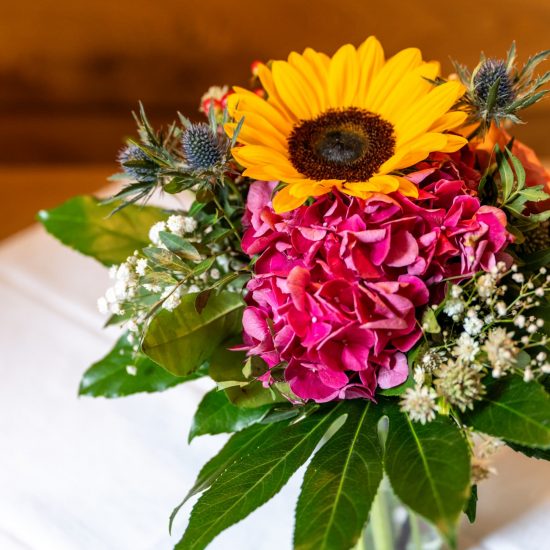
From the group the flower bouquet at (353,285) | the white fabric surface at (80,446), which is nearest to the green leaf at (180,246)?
the flower bouquet at (353,285)

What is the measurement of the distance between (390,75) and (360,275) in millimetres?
207

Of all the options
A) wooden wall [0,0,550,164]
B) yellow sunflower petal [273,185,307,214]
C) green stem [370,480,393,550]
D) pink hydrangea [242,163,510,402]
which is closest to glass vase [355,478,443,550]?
green stem [370,480,393,550]

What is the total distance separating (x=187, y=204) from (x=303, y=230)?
0.73m

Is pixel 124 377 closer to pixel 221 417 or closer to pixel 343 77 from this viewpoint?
pixel 221 417

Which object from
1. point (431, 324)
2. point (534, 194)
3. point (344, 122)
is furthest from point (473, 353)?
point (344, 122)

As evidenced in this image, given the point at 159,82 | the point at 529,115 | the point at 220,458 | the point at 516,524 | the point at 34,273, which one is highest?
the point at 159,82

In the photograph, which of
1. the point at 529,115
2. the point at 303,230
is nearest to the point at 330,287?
the point at 303,230

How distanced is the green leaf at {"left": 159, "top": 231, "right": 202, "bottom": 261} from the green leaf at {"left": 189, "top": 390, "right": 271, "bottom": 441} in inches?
5.6

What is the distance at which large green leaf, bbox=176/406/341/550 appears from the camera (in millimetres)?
549

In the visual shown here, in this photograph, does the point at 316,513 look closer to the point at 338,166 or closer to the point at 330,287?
the point at 330,287

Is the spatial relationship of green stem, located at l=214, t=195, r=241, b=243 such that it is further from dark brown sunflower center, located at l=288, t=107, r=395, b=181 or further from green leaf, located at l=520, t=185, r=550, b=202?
green leaf, located at l=520, t=185, r=550, b=202

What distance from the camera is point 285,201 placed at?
56 centimetres

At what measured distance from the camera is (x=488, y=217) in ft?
1.84

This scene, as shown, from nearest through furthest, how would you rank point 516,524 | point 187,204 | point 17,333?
point 516,524 < point 17,333 < point 187,204
